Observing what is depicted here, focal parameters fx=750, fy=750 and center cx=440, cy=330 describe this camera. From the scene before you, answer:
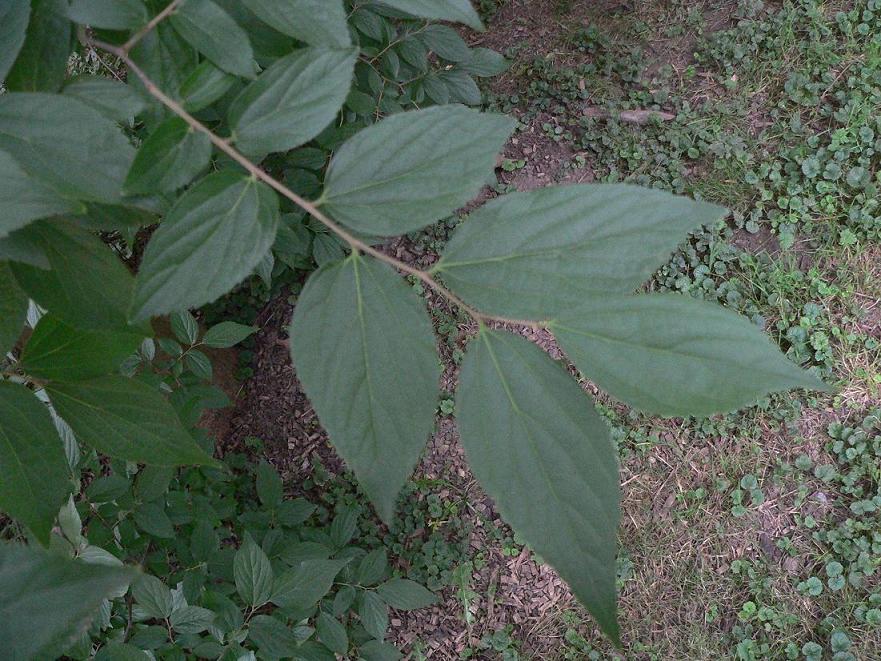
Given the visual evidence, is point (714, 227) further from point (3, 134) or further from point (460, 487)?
point (3, 134)

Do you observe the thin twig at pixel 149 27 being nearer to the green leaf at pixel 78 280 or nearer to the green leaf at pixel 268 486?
the green leaf at pixel 78 280

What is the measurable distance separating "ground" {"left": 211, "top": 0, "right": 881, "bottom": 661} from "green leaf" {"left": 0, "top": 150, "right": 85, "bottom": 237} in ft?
6.68

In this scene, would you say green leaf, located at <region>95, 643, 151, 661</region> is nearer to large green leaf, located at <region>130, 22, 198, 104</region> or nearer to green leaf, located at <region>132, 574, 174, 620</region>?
green leaf, located at <region>132, 574, 174, 620</region>

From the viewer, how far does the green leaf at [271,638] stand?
153 cm

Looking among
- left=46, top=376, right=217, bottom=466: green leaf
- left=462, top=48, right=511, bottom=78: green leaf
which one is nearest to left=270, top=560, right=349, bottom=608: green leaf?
left=46, top=376, right=217, bottom=466: green leaf

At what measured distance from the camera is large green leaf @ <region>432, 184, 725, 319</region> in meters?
0.58

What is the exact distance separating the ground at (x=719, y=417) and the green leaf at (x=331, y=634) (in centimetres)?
73

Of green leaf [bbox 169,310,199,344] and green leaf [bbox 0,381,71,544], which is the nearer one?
green leaf [bbox 0,381,71,544]

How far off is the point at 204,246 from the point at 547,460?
12.0 inches

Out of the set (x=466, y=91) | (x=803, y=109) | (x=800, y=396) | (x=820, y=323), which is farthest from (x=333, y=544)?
(x=803, y=109)

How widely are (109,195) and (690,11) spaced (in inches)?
113

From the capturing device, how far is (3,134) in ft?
1.95

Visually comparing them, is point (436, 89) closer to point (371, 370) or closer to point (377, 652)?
point (377, 652)

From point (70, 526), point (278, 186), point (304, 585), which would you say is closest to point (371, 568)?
point (304, 585)
